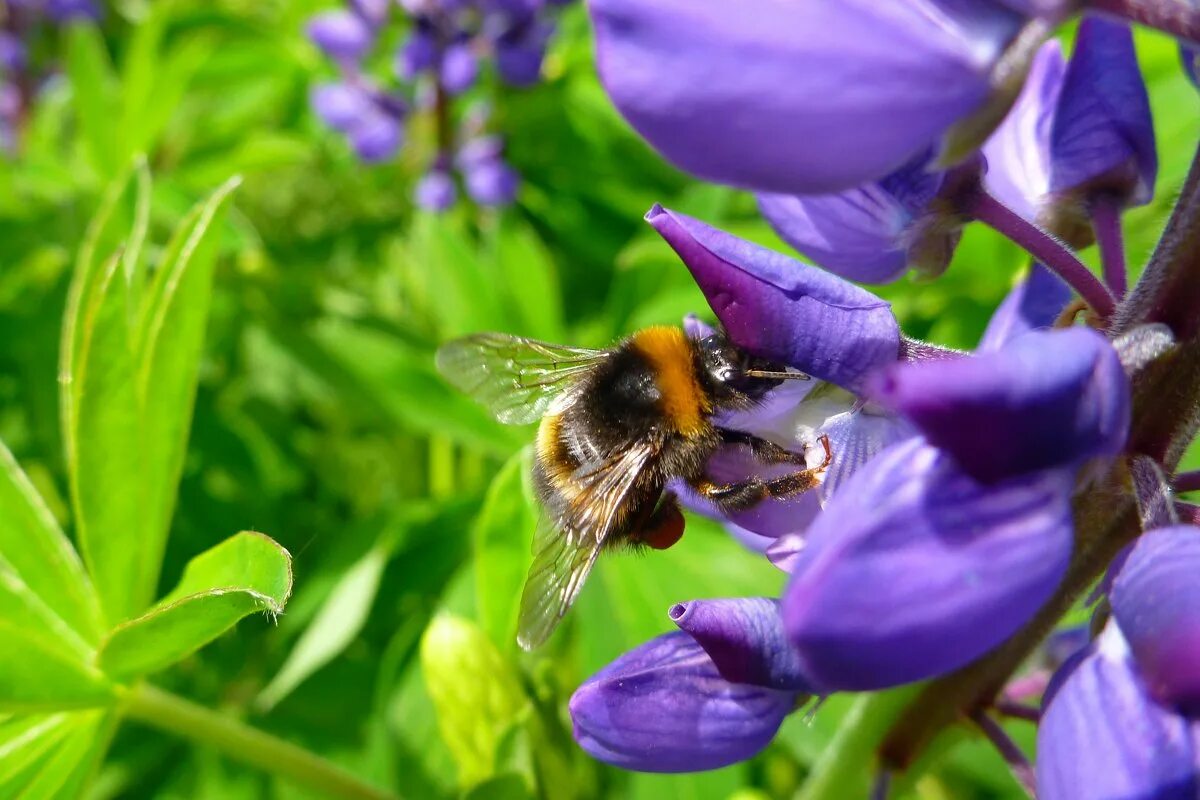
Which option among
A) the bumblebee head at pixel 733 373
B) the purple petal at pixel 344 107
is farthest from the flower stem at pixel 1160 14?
the purple petal at pixel 344 107

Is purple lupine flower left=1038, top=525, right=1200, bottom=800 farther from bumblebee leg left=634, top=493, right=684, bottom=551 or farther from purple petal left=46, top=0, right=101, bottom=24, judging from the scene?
purple petal left=46, top=0, right=101, bottom=24

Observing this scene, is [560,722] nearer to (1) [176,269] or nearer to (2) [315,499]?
(1) [176,269]

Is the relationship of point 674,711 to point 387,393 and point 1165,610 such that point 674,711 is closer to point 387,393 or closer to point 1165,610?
point 1165,610

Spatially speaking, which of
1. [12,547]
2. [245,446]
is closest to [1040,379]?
[12,547]

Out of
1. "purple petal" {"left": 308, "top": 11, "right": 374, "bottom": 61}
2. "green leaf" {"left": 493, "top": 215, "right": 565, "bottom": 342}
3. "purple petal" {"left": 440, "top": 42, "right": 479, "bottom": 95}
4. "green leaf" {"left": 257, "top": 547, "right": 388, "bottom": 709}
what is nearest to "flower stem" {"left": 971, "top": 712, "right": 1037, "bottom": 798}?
"green leaf" {"left": 257, "top": 547, "right": 388, "bottom": 709}

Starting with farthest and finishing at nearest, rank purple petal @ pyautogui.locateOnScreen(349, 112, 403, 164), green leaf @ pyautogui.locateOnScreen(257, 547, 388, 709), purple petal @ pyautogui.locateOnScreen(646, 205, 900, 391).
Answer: purple petal @ pyautogui.locateOnScreen(349, 112, 403, 164) → green leaf @ pyautogui.locateOnScreen(257, 547, 388, 709) → purple petal @ pyautogui.locateOnScreen(646, 205, 900, 391)

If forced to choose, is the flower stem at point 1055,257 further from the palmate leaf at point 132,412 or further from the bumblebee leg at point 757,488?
the palmate leaf at point 132,412
